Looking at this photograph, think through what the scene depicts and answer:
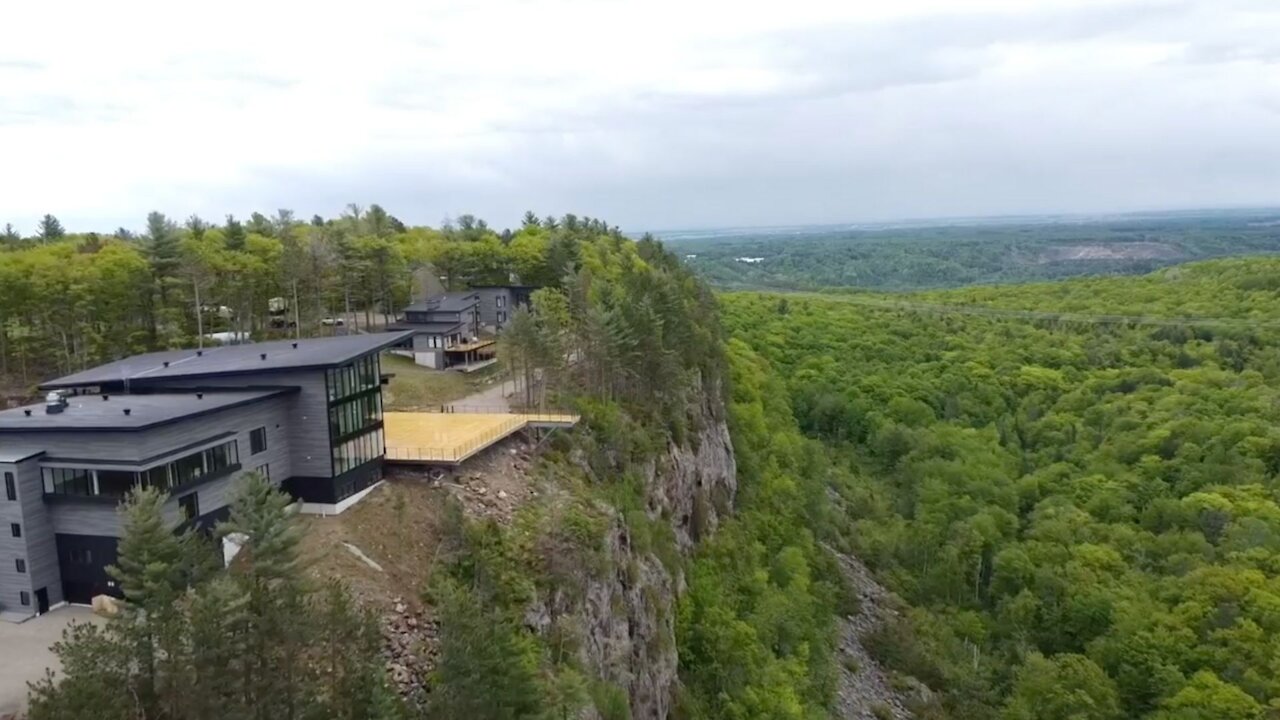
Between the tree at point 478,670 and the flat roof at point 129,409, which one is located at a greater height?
the flat roof at point 129,409

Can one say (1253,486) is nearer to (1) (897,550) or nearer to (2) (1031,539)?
(2) (1031,539)

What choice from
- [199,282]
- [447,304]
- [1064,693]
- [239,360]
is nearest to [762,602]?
[1064,693]

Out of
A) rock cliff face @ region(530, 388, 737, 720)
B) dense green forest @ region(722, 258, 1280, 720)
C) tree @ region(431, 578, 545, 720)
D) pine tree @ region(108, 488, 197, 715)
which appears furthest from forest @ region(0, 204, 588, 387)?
dense green forest @ region(722, 258, 1280, 720)

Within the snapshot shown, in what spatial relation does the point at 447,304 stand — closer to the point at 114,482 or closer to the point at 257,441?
the point at 257,441

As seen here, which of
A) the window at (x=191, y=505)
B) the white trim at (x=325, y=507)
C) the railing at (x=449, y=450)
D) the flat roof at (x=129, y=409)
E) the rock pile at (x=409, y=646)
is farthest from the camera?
the railing at (x=449, y=450)

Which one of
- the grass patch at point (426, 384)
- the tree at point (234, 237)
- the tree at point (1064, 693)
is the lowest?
the tree at point (1064, 693)

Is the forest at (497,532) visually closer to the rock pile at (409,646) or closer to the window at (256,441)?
the rock pile at (409,646)

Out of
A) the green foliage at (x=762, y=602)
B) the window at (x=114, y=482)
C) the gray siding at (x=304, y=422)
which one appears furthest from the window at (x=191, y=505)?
the green foliage at (x=762, y=602)
